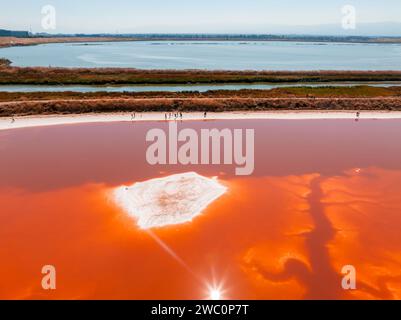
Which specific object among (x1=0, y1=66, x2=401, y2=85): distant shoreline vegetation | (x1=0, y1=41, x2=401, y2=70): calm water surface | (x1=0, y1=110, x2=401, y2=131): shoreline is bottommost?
(x1=0, y1=110, x2=401, y2=131): shoreline

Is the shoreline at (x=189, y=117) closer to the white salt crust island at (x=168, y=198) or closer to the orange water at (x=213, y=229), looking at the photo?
the orange water at (x=213, y=229)

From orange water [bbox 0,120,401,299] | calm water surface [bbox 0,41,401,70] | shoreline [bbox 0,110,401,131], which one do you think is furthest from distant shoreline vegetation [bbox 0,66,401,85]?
orange water [bbox 0,120,401,299]

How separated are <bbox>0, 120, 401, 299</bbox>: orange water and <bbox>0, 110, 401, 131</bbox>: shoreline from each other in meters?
6.12

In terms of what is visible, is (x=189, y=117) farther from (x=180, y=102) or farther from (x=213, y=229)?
(x=213, y=229)

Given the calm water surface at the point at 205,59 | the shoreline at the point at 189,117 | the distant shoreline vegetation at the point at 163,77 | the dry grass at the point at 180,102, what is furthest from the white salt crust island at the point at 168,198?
the calm water surface at the point at 205,59

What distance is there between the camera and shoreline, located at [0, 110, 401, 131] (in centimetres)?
3120

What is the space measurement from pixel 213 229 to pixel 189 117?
19.4m

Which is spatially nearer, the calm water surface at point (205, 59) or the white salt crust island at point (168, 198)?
the white salt crust island at point (168, 198)

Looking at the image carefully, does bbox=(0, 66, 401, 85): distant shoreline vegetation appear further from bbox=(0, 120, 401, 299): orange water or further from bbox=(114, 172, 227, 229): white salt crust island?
bbox=(114, 172, 227, 229): white salt crust island

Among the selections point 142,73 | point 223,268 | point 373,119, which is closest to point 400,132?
point 373,119

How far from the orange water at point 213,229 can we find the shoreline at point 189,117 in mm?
6123

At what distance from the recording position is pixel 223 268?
13523 millimetres

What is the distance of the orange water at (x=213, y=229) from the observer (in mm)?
12742
